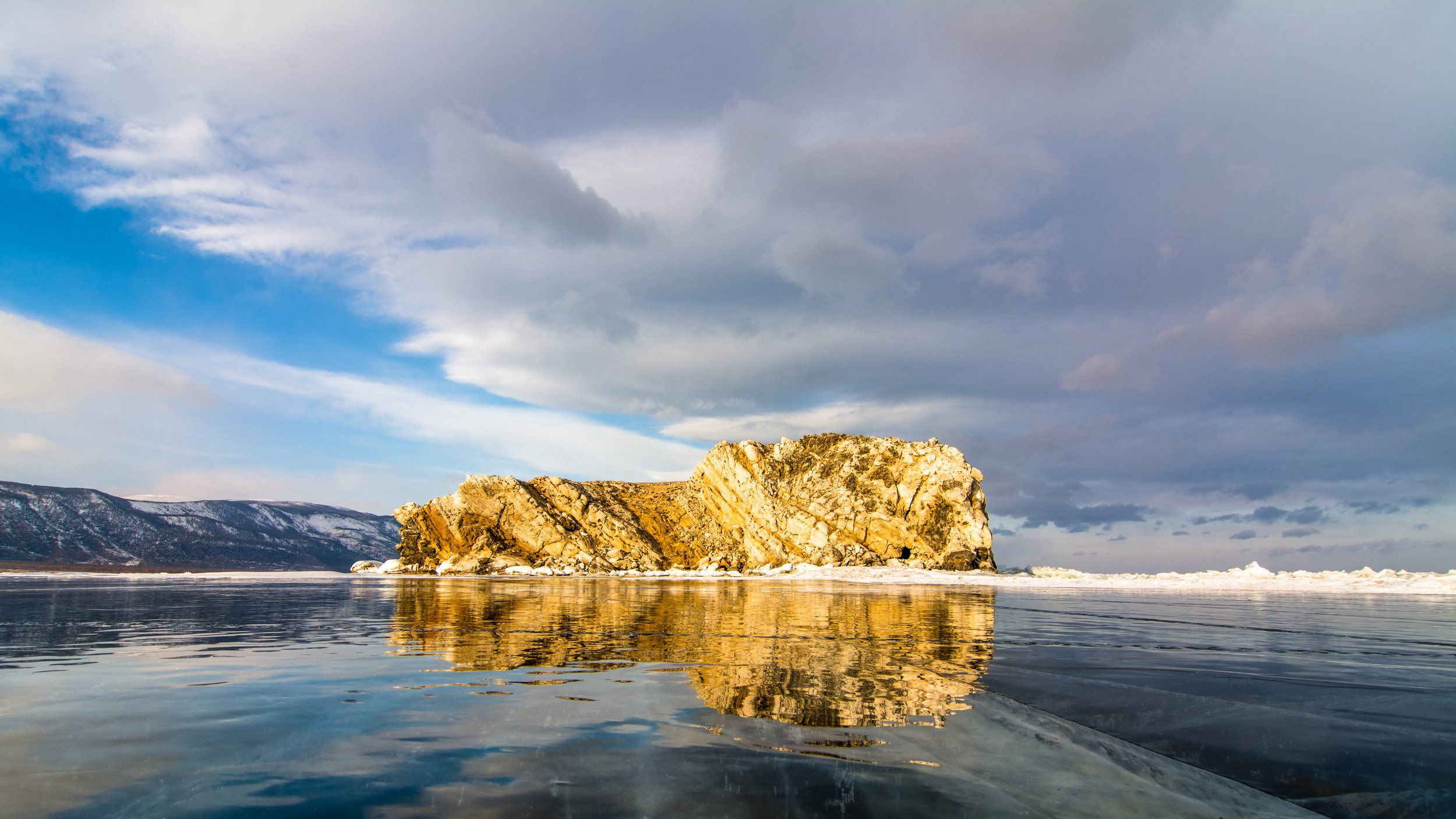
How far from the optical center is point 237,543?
190000 mm

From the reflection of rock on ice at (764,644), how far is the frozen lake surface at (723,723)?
0.10 metres

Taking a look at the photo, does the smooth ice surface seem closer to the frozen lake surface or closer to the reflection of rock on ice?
the reflection of rock on ice

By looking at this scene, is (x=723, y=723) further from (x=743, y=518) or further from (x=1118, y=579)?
(x=743, y=518)

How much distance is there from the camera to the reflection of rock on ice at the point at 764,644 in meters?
7.62

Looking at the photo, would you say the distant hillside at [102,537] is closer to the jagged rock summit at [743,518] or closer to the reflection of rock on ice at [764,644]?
the jagged rock summit at [743,518]

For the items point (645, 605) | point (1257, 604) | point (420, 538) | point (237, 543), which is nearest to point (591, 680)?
point (645, 605)

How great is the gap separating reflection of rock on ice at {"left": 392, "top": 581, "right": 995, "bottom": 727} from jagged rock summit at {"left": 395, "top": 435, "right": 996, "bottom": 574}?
52.7m

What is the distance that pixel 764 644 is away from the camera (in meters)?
13.0

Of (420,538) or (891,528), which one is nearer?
(891,528)

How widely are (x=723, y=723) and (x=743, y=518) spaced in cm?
8602

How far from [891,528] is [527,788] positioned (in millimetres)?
79846

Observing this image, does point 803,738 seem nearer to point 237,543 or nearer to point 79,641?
point 79,641

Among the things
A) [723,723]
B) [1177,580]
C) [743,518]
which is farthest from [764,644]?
[743,518]

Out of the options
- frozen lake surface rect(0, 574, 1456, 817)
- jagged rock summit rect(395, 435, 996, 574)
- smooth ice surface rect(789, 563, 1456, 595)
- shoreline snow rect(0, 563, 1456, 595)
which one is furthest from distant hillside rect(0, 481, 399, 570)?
frozen lake surface rect(0, 574, 1456, 817)
